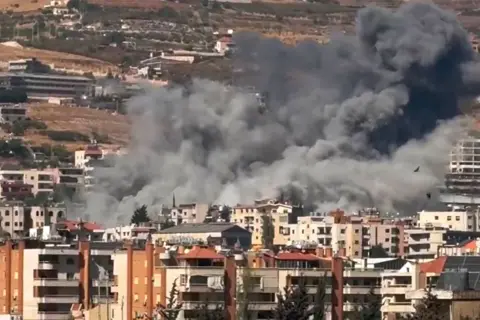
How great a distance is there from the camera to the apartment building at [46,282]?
50969 millimetres

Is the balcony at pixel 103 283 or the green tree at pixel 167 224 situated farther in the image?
the green tree at pixel 167 224

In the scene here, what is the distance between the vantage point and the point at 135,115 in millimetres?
105438

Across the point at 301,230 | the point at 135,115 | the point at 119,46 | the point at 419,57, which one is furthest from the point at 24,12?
the point at 301,230

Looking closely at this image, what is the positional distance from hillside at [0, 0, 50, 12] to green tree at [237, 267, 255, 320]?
123 m

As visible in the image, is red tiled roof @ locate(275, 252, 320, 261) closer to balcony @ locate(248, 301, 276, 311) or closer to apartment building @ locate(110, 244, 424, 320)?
apartment building @ locate(110, 244, 424, 320)

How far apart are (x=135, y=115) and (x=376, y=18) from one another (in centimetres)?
1269

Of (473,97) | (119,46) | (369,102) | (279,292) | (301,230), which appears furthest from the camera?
(119,46)

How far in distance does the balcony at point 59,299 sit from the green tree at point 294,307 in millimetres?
7925

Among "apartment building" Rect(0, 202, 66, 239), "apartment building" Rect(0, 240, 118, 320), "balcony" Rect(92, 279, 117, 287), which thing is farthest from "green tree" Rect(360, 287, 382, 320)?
"apartment building" Rect(0, 202, 66, 239)

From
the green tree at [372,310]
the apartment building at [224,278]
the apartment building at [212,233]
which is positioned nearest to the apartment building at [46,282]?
the apartment building at [224,278]

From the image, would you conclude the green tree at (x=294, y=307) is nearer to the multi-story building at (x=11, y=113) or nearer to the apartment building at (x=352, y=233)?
the apartment building at (x=352, y=233)

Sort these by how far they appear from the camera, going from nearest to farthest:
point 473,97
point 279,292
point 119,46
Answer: point 279,292, point 473,97, point 119,46

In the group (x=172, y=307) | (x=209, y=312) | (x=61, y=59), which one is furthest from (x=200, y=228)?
(x=61, y=59)

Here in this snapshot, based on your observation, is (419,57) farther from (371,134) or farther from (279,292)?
(279,292)
